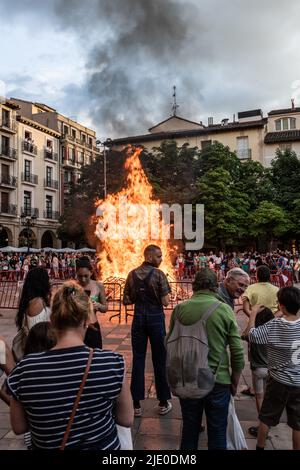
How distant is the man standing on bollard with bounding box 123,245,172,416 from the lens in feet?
14.3

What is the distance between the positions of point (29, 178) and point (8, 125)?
5.95m

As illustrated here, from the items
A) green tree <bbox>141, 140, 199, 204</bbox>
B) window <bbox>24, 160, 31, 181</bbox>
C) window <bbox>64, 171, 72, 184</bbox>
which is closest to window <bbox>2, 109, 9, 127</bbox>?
window <bbox>24, 160, 31, 181</bbox>

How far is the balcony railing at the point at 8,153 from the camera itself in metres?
37.6

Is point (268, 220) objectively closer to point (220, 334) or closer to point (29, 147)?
point (29, 147)

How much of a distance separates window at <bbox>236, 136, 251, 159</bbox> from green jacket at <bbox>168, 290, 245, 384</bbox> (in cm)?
3880

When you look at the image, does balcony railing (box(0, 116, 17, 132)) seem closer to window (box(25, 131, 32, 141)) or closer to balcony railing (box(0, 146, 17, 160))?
balcony railing (box(0, 146, 17, 160))

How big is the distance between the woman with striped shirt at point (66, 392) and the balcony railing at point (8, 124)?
128ft

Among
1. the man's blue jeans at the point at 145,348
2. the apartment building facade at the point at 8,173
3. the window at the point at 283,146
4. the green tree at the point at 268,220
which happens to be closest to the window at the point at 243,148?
the window at the point at 283,146

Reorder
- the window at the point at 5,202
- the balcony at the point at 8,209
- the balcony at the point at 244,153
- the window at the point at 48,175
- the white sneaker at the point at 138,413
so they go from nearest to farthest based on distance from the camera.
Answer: the white sneaker at the point at 138,413, the balcony at the point at 8,209, the window at the point at 5,202, the balcony at the point at 244,153, the window at the point at 48,175

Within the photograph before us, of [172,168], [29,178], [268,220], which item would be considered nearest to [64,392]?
[268,220]

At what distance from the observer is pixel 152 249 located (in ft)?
15.0

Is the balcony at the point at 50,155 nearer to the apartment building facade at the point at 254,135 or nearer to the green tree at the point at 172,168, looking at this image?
the apartment building facade at the point at 254,135
